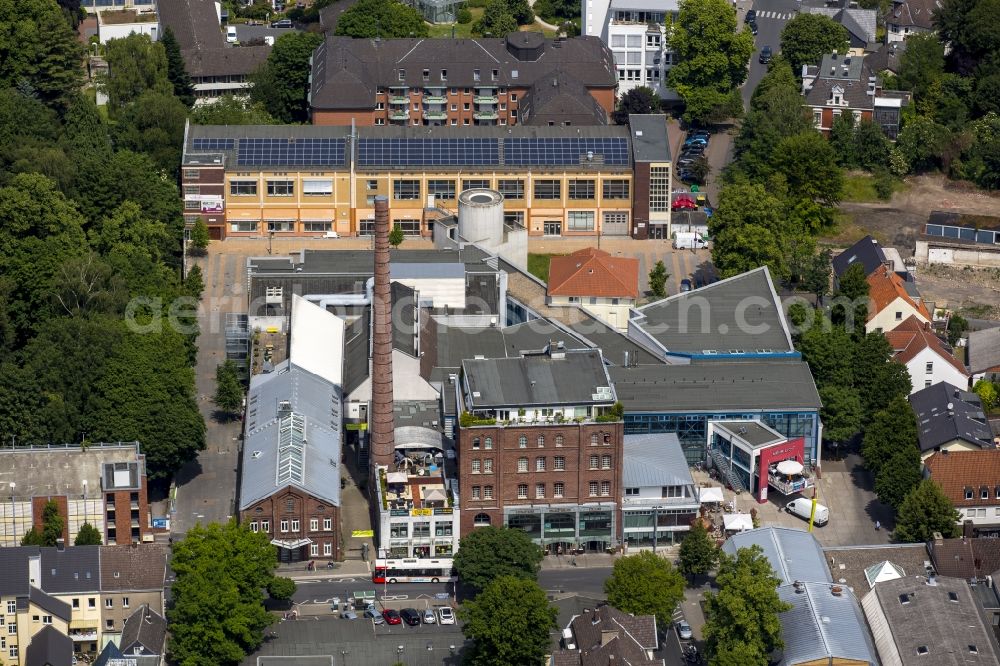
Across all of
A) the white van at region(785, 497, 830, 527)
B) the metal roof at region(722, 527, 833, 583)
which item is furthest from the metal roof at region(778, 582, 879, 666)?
the white van at region(785, 497, 830, 527)

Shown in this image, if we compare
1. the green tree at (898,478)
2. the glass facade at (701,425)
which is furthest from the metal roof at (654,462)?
the green tree at (898,478)

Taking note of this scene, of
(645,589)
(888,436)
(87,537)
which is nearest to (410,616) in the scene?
(645,589)

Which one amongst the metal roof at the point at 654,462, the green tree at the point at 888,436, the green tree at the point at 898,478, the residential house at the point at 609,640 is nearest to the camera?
the residential house at the point at 609,640

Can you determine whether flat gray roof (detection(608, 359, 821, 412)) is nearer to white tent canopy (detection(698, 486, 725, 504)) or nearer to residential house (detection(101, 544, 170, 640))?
white tent canopy (detection(698, 486, 725, 504))

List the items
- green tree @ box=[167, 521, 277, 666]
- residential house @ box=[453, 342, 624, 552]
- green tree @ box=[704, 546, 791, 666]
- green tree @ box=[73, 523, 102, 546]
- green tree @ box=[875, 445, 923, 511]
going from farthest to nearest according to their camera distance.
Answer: green tree @ box=[875, 445, 923, 511] < residential house @ box=[453, 342, 624, 552] < green tree @ box=[73, 523, 102, 546] < green tree @ box=[167, 521, 277, 666] < green tree @ box=[704, 546, 791, 666]

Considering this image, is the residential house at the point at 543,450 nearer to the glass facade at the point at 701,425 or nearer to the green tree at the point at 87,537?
the glass facade at the point at 701,425

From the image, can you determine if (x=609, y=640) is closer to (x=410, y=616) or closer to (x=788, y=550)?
(x=410, y=616)

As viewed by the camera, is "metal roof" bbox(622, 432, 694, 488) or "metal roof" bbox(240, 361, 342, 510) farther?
"metal roof" bbox(622, 432, 694, 488)
